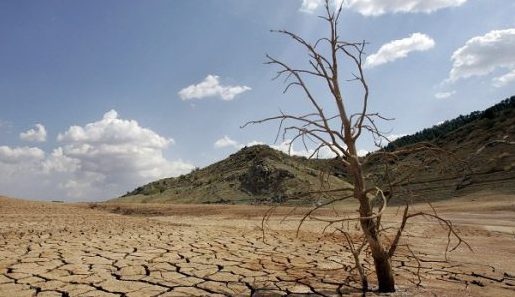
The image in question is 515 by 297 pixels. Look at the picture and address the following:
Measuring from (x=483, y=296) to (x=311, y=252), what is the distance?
2.61 metres

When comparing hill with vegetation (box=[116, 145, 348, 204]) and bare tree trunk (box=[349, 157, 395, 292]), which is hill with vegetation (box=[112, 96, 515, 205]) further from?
bare tree trunk (box=[349, 157, 395, 292])

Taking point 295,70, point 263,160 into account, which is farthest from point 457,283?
point 263,160

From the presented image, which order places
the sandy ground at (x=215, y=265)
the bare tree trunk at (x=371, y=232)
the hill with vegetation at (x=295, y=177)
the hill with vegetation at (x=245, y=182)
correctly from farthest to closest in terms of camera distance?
the hill with vegetation at (x=245, y=182)
the hill with vegetation at (x=295, y=177)
the sandy ground at (x=215, y=265)
the bare tree trunk at (x=371, y=232)

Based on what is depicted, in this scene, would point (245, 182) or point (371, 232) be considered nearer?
point (371, 232)

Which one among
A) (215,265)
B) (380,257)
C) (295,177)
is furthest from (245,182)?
(380,257)

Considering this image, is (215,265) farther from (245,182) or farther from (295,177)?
(245,182)

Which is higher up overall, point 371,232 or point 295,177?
point 295,177

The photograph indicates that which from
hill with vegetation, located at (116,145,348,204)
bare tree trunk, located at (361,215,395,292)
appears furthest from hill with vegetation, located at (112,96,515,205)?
bare tree trunk, located at (361,215,395,292)

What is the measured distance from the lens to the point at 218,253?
5695 millimetres

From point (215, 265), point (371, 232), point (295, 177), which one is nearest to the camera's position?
point (371, 232)

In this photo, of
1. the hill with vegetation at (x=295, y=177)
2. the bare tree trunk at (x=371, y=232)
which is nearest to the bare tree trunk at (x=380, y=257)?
the bare tree trunk at (x=371, y=232)

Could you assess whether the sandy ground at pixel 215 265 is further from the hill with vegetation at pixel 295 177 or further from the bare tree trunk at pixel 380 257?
the hill with vegetation at pixel 295 177

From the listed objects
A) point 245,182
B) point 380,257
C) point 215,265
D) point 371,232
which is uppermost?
point 245,182

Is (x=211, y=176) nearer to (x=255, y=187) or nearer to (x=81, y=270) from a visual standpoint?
(x=255, y=187)
